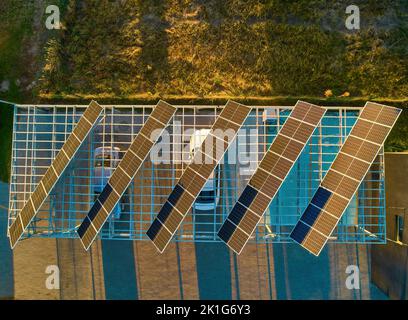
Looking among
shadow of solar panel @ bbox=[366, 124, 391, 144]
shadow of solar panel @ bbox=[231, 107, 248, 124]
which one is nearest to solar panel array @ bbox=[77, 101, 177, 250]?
shadow of solar panel @ bbox=[231, 107, 248, 124]

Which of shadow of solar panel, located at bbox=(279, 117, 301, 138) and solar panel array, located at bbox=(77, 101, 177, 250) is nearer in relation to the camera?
shadow of solar panel, located at bbox=(279, 117, 301, 138)

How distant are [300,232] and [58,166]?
28.1 feet

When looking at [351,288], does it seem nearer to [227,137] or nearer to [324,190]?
[324,190]

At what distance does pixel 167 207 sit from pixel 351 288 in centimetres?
834

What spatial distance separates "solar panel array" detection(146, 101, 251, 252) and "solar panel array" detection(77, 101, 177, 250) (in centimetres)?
151

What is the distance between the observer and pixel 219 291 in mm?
13578

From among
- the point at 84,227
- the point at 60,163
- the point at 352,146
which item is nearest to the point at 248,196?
the point at 352,146

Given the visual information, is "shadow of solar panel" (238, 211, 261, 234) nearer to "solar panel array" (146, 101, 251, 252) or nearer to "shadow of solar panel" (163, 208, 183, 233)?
"solar panel array" (146, 101, 251, 252)

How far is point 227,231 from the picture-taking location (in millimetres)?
11133

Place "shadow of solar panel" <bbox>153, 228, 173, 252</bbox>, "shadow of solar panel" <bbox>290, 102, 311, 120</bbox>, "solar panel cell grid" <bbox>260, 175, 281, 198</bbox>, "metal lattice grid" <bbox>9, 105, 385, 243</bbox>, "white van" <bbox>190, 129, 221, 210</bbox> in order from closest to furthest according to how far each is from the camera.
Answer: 1. "solar panel cell grid" <bbox>260, 175, 281, 198</bbox>
2. "shadow of solar panel" <bbox>290, 102, 311, 120</bbox>
3. "shadow of solar panel" <bbox>153, 228, 173, 252</bbox>
4. "metal lattice grid" <bbox>9, 105, 385, 243</bbox>
5. "white van" <bbox>190, 129, 221, 210</bbox>

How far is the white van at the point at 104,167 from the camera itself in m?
12.6

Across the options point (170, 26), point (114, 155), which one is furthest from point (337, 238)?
point (170, 26)

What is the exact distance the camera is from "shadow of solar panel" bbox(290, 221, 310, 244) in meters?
10.8

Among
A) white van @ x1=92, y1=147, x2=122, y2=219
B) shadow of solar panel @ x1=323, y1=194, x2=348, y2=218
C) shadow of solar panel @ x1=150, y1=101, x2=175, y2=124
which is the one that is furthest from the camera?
white van @ x1=92, y1=147, x2=122, y2=219
